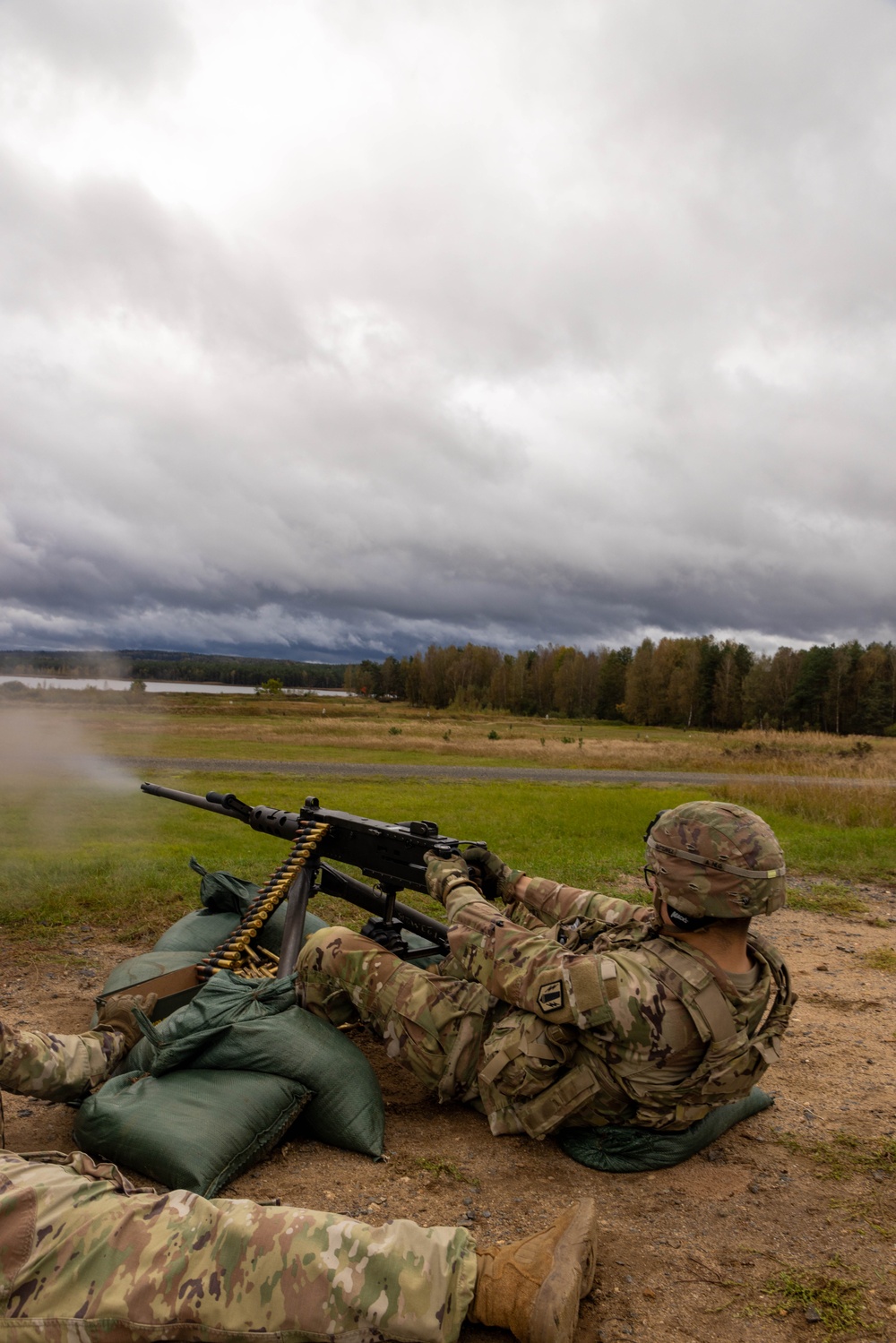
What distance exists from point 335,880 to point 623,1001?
2.82 meters

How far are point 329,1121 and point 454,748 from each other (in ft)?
94.9

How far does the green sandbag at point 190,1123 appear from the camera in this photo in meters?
2.94

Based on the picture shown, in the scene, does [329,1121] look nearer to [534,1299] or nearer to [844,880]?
[534,1299]

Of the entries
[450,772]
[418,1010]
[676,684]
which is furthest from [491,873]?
[676,684]

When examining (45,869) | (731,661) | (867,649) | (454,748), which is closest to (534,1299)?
(45,869)

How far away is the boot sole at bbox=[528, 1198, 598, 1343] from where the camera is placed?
6.97 feet

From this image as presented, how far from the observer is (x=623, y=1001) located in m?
2.91

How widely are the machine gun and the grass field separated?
16.3 metres

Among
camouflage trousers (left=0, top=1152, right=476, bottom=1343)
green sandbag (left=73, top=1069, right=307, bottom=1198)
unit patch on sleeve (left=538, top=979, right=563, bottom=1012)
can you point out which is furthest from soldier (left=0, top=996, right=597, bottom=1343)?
unit patch on sleeve (left=538, top=979, right=563, bottom=1012)

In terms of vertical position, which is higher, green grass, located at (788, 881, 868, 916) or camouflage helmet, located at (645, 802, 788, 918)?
camouflage helmet, located at (645, 802, 788, 918)

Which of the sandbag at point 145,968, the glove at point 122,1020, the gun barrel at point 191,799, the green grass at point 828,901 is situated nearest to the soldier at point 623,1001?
the glove at point 122,1020

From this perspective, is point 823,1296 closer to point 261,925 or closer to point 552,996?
→ point 552,996

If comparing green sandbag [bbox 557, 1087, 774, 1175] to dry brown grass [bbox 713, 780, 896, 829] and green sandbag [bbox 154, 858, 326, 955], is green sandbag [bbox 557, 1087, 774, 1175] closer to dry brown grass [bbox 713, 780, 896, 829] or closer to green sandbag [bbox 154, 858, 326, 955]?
green sandbag [bbox 154, 858, 326, 955]

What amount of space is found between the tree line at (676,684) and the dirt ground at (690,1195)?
7161cm
